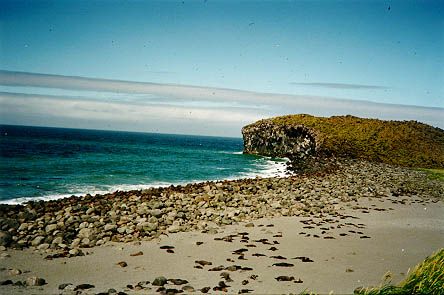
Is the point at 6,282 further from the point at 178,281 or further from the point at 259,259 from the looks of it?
the point at 259,259

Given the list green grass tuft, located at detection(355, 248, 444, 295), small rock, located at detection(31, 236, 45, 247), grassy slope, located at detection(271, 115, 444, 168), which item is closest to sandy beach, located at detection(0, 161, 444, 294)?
small rock, located at detection(31, 236, 45, 247)

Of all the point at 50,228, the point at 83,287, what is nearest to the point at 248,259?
the point at 83,287

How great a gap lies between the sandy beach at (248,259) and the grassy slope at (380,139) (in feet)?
127

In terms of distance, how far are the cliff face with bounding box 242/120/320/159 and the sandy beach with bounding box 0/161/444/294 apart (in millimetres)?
45264

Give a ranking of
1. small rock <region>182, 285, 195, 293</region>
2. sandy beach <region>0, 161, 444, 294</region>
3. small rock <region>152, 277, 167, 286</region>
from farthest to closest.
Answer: sandy beach <region>0, 161, 444, 294</region>
small rock <region>152, 277, 167, 286</region>
small rock <region>182, 285, 195, 293</region>

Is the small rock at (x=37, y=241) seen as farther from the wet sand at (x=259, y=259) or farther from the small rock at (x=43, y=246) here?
the wet sand at (x=259, y=259)

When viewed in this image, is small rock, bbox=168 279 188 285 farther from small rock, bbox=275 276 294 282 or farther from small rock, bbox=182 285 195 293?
small rock, bbox=275 276 294 282

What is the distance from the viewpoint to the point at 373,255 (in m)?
10.3

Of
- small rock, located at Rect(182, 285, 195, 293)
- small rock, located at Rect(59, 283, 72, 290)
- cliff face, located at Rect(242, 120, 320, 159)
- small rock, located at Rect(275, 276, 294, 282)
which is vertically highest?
cliff face, located at Rect(242, 120, 320, 159)

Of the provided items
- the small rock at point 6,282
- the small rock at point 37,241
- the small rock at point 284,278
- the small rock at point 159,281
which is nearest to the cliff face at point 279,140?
the small rock at point 284,278

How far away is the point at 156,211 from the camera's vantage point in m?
14.4

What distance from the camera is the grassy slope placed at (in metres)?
50.2

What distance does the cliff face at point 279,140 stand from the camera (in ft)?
205

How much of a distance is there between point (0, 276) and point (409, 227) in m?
14.7
